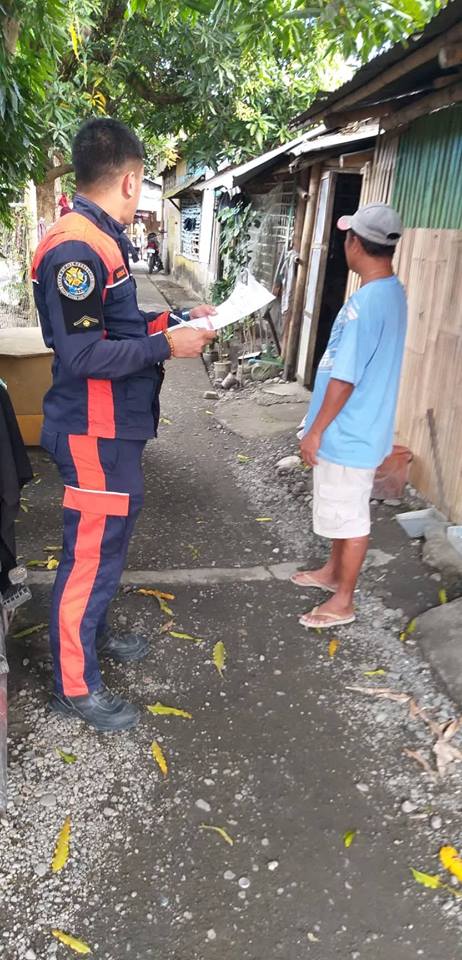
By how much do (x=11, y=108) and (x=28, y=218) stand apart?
5.84 metres

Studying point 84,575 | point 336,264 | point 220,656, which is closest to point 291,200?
point 336,264

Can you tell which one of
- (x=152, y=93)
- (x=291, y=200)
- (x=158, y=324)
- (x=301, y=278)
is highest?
(x=152, y=93)

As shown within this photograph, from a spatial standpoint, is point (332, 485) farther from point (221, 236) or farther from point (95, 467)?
point (221, 236)

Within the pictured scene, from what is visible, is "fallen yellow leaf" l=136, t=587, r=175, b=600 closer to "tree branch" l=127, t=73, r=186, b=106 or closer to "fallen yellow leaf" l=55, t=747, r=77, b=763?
"fallen yellow leaf" l=55, t=747, r=77, b=763

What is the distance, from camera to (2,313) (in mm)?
11398

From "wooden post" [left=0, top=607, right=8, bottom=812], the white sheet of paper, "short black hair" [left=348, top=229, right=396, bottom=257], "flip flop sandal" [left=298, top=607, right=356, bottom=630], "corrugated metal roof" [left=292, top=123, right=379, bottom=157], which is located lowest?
"flip flop sandal" [left=298, top=607, right=356, bottom=630]

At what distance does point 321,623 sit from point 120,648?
3.35 ft

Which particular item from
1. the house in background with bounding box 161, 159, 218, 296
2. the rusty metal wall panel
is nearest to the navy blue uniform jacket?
the rusty metal wall panel

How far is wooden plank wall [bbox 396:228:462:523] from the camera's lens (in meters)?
4.26

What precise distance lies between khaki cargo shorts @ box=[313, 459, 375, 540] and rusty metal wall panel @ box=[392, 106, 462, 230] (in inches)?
83.5

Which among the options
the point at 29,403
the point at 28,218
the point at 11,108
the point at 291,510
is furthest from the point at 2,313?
the point at 291,510

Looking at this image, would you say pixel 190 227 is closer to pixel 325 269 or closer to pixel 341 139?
pixel 325 269

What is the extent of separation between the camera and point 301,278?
28.2 feet

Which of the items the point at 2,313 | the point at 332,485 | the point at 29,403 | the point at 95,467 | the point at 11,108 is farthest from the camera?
the point at 2,313
